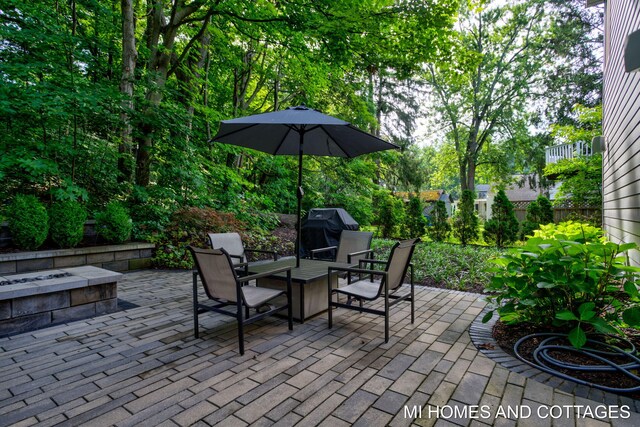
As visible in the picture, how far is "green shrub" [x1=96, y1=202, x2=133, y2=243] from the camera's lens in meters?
5.66

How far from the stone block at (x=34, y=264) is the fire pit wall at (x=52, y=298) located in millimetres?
1324

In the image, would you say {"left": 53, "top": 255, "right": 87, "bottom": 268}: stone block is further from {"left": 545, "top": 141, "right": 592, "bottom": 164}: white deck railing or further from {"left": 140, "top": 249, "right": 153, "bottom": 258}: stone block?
{"left": 545, "top": 141, "right": 592, "bottom": 164}: white deck railing

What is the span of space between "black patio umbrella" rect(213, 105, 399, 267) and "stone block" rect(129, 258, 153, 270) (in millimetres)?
3305

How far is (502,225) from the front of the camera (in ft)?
29.1

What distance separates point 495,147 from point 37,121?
2017cm

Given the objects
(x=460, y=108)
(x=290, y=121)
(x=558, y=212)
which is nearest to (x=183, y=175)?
(x=290, y=121)

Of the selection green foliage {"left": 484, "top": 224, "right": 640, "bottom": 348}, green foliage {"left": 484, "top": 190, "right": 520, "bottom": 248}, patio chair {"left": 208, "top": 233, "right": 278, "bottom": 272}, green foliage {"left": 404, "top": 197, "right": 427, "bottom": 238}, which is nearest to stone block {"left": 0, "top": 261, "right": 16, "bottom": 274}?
patio chair {"left": 208, "top": 233, "right": 278, "bottom": 272}

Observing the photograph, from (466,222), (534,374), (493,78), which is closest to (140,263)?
(534,374)

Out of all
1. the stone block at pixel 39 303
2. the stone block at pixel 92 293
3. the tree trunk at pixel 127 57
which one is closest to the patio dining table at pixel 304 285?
the stone block at pixel 92 293

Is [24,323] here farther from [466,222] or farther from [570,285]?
[466,222]

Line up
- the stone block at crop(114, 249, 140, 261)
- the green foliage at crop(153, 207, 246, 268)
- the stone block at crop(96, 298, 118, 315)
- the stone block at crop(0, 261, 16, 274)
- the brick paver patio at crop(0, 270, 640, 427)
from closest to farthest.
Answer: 1. the brick paver patio at crop(0, 270, 640, 427)
2. the stone block at crop(96, 298, 118, 315)
3. the stone block at crop(0, 261, 16, 274)
4. the stone block at crop(114, 249, 140, 261)
5. the green foliage at crop(153, 207, 246, 268)

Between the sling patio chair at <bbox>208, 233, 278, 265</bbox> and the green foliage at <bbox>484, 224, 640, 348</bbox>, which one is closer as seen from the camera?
the green foliage at <bbox>484, 224, 640, 348</bbox>

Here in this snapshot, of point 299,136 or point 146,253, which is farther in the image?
point 146,253

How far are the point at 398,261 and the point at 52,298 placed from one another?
11.3ft
